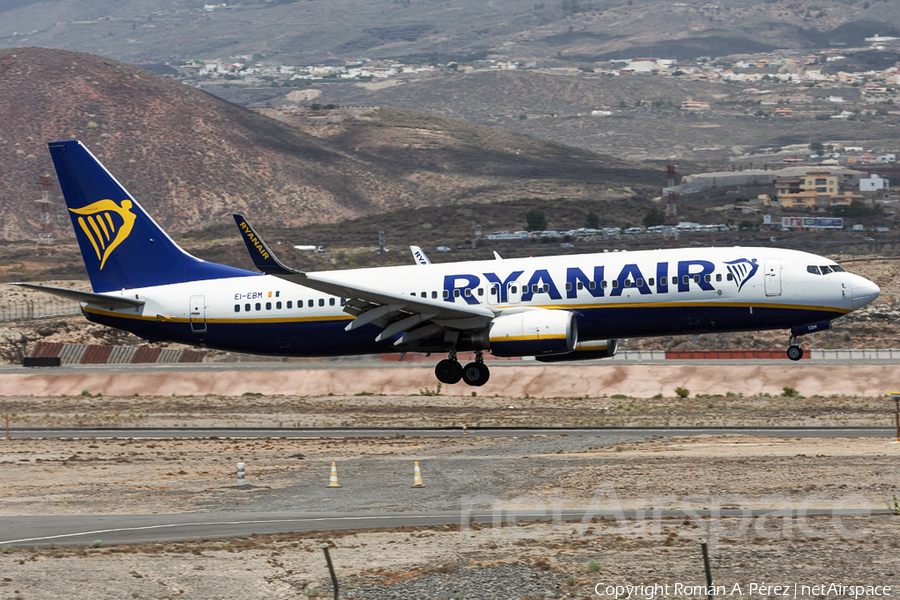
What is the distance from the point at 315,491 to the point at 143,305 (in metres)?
18.2

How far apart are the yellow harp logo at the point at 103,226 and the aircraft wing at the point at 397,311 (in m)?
10.1

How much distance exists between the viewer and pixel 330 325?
1706 inches

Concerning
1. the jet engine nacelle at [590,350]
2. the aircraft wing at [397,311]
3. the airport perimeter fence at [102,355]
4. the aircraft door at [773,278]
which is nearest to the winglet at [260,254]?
the aircraft wing at [397,311]

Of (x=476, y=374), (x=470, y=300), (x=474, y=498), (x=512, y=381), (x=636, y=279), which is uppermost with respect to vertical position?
(x=636, y=279)

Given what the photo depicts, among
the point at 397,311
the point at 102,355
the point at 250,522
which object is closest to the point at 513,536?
the point at 250,522

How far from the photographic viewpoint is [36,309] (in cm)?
10856

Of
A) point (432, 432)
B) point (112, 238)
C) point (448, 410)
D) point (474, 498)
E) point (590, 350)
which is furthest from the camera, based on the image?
point (448, 410)

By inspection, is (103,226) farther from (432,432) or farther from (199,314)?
(432,432)

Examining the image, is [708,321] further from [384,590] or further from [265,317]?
[384,590]

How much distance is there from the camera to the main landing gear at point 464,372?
137ft

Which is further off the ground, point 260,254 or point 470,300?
point 260,254

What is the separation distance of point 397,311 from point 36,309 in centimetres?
7922

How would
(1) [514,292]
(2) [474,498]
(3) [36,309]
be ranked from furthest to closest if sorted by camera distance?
(3) [36,309] < (1) [514,292] < (2) [474,498]

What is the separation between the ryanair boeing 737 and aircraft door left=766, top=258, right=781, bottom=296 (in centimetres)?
5
